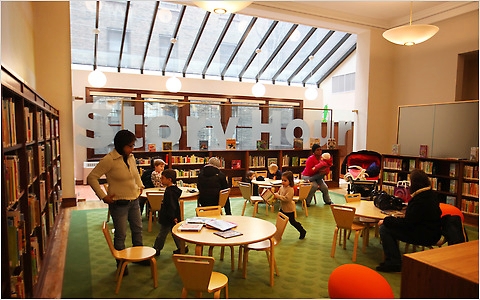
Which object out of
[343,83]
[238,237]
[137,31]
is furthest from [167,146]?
[343,83]

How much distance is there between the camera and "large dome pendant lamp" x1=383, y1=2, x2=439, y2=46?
17.6 ft

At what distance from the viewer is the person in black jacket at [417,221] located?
3.61 meters

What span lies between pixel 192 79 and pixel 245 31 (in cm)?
263

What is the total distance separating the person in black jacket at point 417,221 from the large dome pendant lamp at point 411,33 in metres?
2.91

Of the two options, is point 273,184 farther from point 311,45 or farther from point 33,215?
point 311,45

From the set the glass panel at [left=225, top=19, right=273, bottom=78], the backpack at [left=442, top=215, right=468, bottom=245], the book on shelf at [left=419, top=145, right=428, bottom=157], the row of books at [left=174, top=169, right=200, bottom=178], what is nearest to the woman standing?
the backpack at [left=442, top=215, right=468, bottom=245]

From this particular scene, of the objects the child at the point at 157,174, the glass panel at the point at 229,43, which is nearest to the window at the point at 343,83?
the glass panel at the point at 229,43

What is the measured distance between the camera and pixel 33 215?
319cm

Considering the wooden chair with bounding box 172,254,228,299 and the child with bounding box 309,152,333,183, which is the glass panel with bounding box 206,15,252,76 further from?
the wooden chair with bounding box 172,254,228,299

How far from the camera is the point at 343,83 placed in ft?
41.9

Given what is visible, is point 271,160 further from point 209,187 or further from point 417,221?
point 417,221

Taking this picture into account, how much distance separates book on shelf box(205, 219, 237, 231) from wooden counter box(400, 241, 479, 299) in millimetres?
1821

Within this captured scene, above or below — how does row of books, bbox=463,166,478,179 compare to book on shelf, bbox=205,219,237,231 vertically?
above

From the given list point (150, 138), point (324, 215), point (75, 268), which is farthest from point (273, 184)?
point (75, 268)
